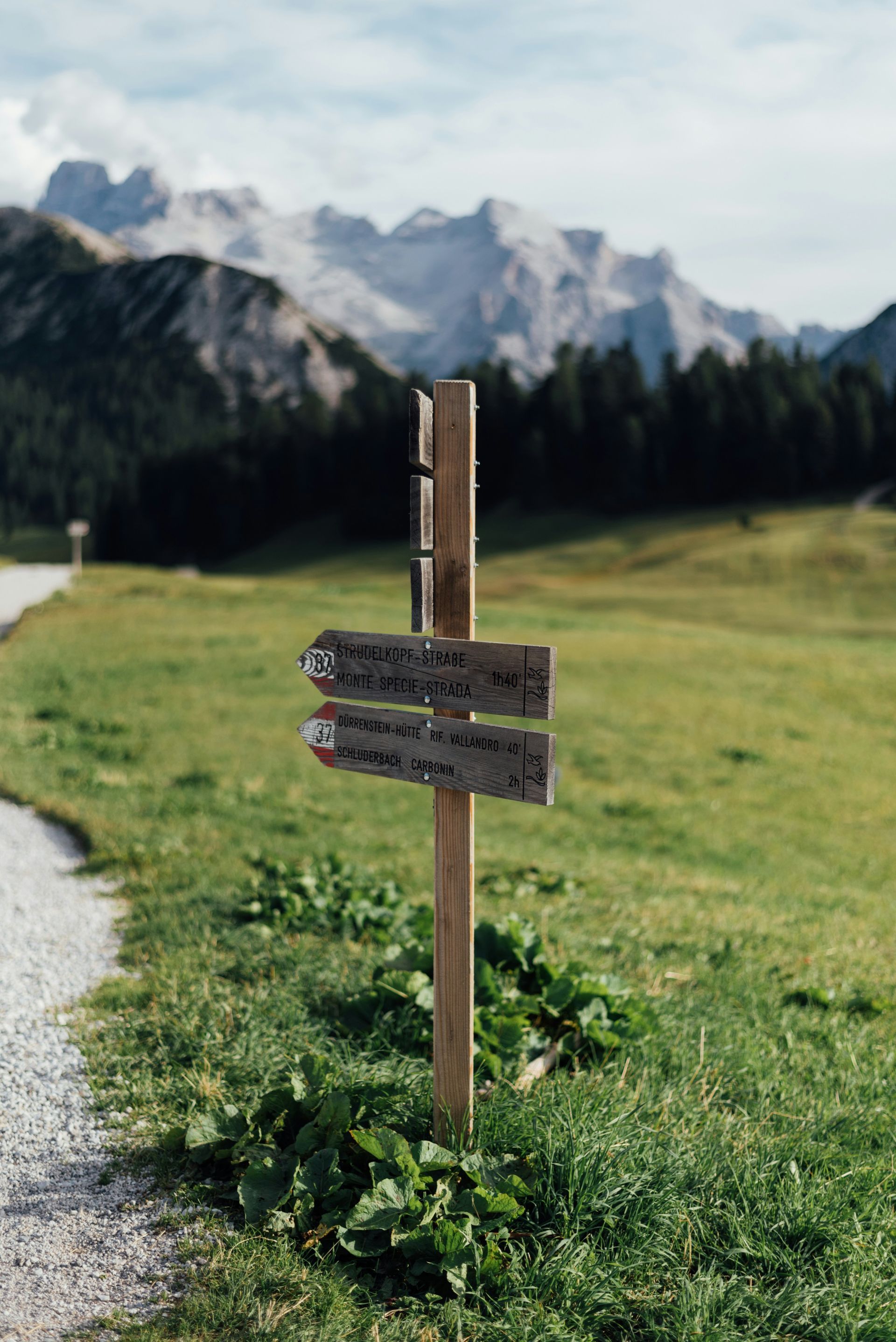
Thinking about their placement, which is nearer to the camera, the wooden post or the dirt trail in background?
the dirt trail in background

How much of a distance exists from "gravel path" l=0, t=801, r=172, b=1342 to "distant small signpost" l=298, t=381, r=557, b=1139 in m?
1.28

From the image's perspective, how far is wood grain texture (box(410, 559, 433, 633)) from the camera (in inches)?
141

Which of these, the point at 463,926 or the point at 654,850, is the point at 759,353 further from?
the point at 463,926

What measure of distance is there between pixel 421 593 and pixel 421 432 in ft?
2.02

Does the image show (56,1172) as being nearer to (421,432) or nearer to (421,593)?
(421,593)

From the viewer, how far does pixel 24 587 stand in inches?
1407

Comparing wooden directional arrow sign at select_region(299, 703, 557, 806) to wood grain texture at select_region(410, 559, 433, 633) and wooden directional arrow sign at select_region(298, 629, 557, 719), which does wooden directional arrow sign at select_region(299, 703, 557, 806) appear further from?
wood grain texture at select_region(410, 559, 433, 633)

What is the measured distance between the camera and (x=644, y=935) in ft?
22.0

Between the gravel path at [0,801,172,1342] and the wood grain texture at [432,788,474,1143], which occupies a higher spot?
the wood grain texture at [432,788,474,1143]

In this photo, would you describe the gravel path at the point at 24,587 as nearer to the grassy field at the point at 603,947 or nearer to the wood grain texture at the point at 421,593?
the grassy field at the point at 603,947

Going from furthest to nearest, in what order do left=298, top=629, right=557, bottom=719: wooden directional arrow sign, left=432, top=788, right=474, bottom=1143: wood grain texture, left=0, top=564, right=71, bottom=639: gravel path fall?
left=0, top=564, right=71, bottom=639: gravel path
left=432, top=788, right=474, bottom=1143: wood grain texture
left=298, top=629, right=557, bottom=719: wooden directional arrow sign

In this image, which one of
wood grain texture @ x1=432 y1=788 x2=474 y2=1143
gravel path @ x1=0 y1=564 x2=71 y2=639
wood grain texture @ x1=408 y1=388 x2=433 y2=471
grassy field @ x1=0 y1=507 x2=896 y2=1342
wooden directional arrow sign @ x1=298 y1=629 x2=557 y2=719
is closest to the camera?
grassy field @ x1=0 y1=507 x2=896 y2=1342

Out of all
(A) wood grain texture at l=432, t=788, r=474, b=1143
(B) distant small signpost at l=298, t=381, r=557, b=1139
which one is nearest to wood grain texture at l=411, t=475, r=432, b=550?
(B) distant small signpost at l=298, t=381, r=557, b=1139

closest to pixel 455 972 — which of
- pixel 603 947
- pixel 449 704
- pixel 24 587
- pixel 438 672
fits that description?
pixel 449 704
